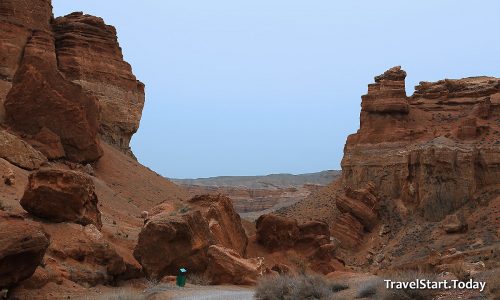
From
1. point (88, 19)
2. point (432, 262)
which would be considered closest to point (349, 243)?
point (432, 262)

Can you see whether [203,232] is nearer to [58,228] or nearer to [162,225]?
[162,225]

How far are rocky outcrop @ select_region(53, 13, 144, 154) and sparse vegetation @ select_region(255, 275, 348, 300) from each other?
110ft

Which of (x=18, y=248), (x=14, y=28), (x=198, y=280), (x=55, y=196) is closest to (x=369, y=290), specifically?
(x=198, y=280)

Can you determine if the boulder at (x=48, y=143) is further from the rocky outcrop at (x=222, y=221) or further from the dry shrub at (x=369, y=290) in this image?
the dry shrub at (x=369, y=290)

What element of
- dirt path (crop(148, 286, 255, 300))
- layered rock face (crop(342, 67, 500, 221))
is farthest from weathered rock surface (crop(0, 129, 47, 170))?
layered rock face (crop(342, 67, 500, 221))

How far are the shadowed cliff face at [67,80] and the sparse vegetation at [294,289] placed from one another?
72.0 ft

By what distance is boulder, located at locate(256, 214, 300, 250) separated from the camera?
27.5 m

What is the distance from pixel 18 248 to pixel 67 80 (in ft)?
74.7

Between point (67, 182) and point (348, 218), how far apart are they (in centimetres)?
3459

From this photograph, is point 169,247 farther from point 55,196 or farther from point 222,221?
point 222,221

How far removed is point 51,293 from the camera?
48.5ft

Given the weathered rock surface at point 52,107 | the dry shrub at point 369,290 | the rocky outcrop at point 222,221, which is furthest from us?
the weathered rock surface at point 52,107

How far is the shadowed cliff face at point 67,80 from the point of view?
32.9 metres

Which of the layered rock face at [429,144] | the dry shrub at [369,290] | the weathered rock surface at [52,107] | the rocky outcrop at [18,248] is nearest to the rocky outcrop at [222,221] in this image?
the rocky outcrop at [18,248]
